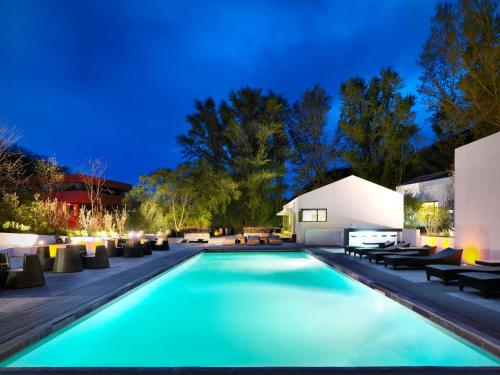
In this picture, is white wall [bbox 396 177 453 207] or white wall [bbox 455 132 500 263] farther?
white wall [bbox 396 177 453 207]

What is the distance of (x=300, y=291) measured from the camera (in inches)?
333

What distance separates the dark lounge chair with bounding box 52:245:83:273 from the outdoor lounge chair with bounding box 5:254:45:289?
1.77m

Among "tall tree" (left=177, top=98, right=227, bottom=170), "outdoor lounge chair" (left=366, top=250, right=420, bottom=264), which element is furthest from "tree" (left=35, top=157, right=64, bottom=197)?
"outdoor lounge chair" (left=366, top=250, right=420, bottom=264)

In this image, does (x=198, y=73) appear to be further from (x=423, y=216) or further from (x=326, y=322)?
(x=326, y=322)

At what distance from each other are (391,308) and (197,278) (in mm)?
5265

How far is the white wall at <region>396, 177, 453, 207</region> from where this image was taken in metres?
25.1

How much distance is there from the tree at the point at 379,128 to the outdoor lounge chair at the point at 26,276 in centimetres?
2391

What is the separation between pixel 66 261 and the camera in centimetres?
849

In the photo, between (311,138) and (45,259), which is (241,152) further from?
(45,259)

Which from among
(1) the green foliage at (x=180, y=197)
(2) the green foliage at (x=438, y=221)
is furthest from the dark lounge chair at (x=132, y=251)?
(2) the green foliage at (x=438, y=221)

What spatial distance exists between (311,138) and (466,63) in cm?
1577

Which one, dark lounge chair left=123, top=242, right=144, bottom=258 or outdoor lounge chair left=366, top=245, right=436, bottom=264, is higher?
outdoor lounge chair left=366, top=245, right=436, bottom=264

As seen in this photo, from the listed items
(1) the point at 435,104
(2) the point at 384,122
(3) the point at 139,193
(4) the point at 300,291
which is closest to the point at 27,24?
(3) the point at 139,193

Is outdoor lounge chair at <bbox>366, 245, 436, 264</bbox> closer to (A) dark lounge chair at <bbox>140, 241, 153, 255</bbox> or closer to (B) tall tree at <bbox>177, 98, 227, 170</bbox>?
(A) dark lounge chair at <bbox>140, 241, 153, 255</bbox>
